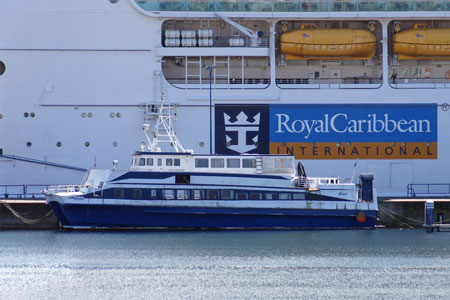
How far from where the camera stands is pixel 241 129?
3712 centimetres

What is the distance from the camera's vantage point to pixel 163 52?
3725 cm

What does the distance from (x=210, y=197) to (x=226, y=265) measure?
18.3ft

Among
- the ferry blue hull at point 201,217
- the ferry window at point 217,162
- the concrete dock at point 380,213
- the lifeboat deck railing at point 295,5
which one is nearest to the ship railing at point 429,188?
the concrete dock at point 380,213

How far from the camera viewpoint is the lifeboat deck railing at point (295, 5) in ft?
123

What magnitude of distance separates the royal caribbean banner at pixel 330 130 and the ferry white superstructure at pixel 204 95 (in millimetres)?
29

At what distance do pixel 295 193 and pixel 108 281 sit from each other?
8.83m

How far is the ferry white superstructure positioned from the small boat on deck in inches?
91.3

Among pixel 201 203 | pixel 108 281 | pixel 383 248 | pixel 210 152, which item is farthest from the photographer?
pixel 210 152

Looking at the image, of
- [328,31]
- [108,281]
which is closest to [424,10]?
[328,31]

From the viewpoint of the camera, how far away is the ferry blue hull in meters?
34.2

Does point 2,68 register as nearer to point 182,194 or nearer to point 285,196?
point 182,194

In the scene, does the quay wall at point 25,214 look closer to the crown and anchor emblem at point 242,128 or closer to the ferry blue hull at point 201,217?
the ferry blue hull at point 201,217

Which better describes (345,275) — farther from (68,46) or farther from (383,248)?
(68,46)

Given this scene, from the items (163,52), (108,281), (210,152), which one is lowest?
(108,281)
